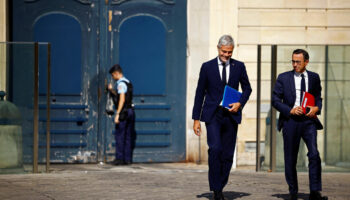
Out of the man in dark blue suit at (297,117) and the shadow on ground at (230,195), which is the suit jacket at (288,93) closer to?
the man in dark blue suit at (297,117)

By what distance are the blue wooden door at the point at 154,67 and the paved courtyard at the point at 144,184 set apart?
792mm

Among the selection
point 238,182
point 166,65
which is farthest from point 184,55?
point 238,182

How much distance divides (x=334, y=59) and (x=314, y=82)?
3.62 metres

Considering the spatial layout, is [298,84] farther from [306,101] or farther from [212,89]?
[212,89]

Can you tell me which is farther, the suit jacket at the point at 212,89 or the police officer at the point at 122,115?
the police officer at the point at 122,115

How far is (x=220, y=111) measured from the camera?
8242 mm

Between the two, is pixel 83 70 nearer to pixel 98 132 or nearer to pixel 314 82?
pixel 98 132

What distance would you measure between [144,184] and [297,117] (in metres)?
2.55

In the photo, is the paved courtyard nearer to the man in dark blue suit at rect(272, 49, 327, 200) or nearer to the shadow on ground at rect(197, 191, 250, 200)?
the shadow on ground at rect(197, 191, 250, 200)

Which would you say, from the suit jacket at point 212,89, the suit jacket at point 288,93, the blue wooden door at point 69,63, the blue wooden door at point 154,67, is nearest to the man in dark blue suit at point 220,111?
the suit jacket at point 212,89

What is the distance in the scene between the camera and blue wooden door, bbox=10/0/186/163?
42.1 ft

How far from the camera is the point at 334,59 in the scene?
39.0 feet

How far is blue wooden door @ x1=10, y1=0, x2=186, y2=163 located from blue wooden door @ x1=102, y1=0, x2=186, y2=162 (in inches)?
0.7

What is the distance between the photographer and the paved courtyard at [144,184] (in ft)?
29.2
